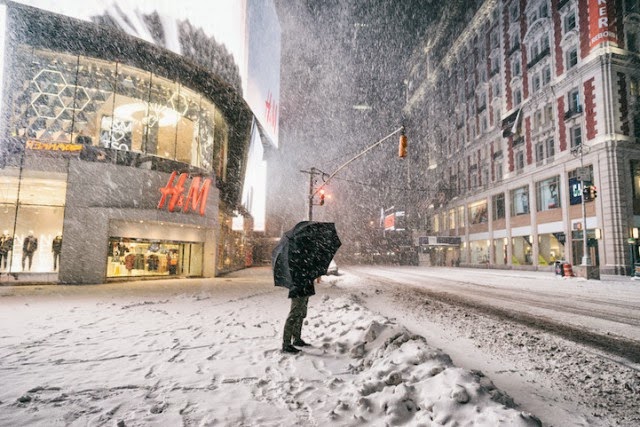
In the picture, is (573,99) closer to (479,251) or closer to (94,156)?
(479,251)

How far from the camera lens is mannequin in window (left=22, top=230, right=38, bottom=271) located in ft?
53.4

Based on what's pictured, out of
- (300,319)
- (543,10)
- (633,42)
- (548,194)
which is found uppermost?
(543,10)

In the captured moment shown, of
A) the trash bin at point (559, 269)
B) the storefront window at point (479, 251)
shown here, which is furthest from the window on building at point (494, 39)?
the trash bin at point (559, 269)

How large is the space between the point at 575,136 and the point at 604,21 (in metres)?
8.25

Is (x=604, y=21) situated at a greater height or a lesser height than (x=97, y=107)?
greater

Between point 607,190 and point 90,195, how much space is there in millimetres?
32029

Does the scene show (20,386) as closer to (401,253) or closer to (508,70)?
(508,70)

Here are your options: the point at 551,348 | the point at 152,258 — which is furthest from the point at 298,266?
the point at 152,258

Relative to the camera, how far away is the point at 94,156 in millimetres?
16031

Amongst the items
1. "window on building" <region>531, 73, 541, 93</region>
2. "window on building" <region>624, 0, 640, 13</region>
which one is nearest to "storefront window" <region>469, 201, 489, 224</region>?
"window on building" <region>531, 73, 541, 93</region>

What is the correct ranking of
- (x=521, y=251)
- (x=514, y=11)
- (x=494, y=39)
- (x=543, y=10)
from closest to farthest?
(x=543, y=10) < (x=521, y=251) < (x=514, y=11) < (x=494, y=39)

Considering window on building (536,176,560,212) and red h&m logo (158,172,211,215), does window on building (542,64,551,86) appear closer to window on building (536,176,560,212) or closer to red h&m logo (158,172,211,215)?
window on building (536,176,560,212)

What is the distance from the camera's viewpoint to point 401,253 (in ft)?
262

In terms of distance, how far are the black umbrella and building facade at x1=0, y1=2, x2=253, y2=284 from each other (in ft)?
46.4
